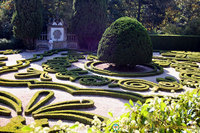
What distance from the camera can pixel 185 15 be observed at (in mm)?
28391

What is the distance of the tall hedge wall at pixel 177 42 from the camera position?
2216 cm

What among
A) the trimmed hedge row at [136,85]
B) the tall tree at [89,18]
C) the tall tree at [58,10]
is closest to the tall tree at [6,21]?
the tall tree at [58,10]

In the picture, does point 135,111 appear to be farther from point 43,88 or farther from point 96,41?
point 96,41

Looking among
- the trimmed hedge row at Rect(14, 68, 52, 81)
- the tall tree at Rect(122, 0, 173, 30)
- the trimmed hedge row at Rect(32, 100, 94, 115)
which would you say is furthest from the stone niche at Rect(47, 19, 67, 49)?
the trimmed hedge row at Rect(32, 100, 94, 115)

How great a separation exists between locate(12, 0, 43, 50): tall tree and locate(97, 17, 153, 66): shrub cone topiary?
884cm

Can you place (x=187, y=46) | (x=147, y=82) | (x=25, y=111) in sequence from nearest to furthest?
(x=25, y=111) → (x=147, y=82) → (x=187, y=46)

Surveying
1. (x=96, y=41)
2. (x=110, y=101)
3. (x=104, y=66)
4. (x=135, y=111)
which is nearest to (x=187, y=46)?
(x=96, y=41)

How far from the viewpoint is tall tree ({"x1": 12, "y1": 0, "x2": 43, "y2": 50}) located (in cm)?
1772

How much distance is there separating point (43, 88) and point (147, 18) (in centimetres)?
2407

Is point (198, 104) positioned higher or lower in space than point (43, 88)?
higher

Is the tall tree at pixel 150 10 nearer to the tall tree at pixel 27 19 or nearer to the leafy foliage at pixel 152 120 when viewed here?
the tall tree at pixel 27 19

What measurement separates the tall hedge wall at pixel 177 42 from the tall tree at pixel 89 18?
22.5 feet

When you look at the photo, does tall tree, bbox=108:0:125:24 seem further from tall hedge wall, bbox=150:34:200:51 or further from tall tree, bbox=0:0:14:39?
tall tree, bbox=0:0:14:39

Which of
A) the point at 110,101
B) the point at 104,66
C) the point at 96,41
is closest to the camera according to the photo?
the point at 110,101
